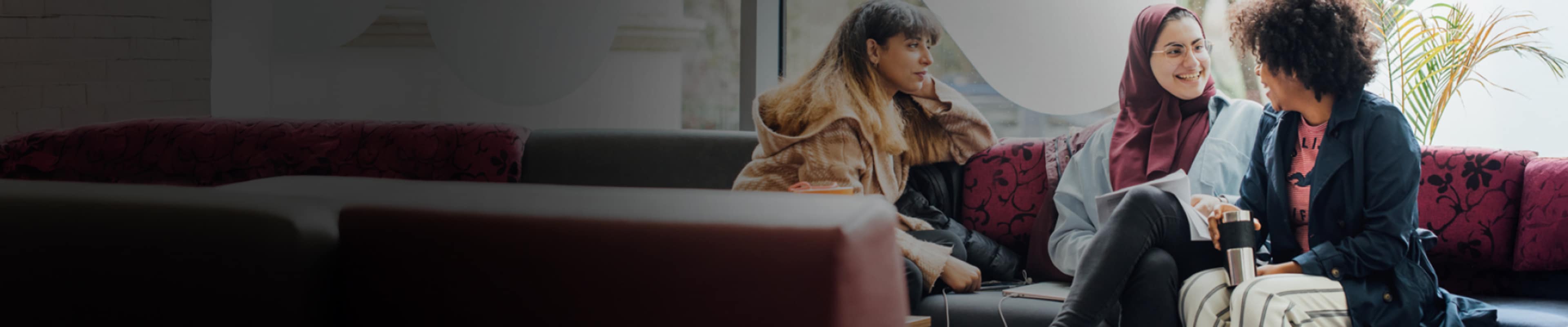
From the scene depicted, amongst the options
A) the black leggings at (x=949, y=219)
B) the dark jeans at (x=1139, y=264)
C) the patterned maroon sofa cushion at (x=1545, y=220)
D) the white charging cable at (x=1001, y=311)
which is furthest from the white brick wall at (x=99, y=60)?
the patterned maroon sofa cushion at (x=1545, y=220)

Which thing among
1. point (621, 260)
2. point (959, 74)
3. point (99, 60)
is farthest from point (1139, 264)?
point (99, 60)

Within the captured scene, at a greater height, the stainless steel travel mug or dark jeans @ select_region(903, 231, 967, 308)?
the stainless steel travel mug

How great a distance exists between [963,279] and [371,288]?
2387 millimetres

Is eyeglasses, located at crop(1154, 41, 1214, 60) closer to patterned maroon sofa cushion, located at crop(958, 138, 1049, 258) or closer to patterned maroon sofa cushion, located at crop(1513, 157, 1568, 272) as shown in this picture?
patterned maroon sofa cushion, located at crop(958, 138, 1049, 258)

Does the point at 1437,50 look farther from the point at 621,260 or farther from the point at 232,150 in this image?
the point at 232,150

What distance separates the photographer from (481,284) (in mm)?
324

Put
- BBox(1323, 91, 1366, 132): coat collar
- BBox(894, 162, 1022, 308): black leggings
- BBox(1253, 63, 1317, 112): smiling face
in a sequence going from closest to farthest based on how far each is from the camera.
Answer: BBox(1323, 91, 1366, 132): coat collar, BBox(1253, 63, 1317, 112): smiling face, BBox(894, 162, 1022, 308): black leggings

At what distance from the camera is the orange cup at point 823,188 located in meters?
2.55

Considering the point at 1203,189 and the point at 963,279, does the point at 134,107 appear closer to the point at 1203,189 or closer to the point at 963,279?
the point at 963,279

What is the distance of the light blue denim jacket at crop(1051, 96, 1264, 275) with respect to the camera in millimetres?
2568

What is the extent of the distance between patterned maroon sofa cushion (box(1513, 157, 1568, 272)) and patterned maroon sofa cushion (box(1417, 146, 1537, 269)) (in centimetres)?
4

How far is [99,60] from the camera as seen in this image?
346cm

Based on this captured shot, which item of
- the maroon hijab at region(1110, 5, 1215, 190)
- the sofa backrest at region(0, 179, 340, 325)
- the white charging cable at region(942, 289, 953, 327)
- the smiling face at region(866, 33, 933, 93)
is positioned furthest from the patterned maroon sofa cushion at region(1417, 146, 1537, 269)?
the sofa backrest at region(0, 179, 340, 325)

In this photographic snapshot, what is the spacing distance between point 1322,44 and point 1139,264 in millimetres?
665
